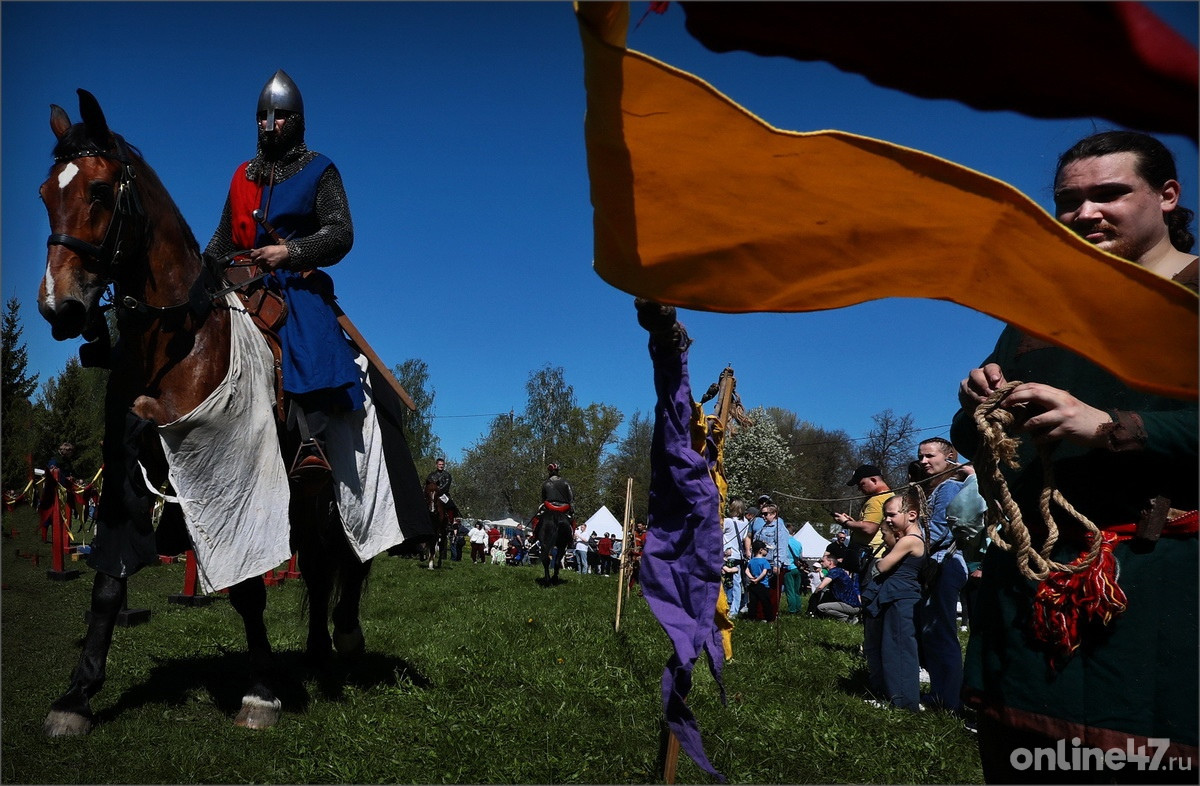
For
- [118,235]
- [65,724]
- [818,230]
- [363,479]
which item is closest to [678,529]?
[818,230]

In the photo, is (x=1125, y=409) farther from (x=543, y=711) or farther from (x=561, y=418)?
(x=561, y=418)

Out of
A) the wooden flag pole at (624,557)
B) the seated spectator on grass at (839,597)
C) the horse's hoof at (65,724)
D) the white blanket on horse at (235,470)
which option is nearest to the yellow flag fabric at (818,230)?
the white blanket on horse at (235,470)

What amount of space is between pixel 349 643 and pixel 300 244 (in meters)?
2.96

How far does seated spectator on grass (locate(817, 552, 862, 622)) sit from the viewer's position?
42.0 feet

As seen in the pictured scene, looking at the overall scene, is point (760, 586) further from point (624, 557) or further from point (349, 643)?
point (349, 643)

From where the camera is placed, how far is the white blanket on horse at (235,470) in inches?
159

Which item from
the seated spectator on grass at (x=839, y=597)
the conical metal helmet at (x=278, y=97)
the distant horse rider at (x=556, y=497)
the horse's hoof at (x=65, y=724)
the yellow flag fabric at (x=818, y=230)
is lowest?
the horse's hoof at (x=65, y=724)

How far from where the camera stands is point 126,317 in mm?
4066

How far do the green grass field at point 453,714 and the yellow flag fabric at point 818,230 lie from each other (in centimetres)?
263

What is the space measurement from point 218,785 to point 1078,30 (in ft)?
12.9

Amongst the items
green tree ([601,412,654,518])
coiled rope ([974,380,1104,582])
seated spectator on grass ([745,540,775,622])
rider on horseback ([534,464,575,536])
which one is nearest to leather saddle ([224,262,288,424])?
coiled rope ([974,380,1104,582])

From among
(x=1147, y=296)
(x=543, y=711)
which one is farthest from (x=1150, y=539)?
(x=543, y=711)

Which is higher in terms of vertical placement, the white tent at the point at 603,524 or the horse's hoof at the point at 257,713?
the white tent at the point at 603,524

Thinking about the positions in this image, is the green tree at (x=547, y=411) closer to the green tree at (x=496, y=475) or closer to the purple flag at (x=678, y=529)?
the green tree at (x=496, y=475)
